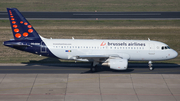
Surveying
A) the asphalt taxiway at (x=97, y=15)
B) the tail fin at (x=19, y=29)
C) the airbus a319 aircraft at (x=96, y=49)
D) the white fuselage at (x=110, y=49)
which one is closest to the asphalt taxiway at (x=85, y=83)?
the airbus a319 aircraft at (x=96, y=49)

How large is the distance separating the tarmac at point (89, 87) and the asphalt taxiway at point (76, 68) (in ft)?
5.86

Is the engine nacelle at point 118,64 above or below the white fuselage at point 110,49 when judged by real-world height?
below

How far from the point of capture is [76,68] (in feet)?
110

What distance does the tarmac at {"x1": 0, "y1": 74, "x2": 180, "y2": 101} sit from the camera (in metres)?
23.9

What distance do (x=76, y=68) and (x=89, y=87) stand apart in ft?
24.6

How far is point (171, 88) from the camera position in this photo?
26.4 m

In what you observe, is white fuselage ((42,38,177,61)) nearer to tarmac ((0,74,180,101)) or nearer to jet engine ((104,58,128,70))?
jet engine ((104,58,128,70))

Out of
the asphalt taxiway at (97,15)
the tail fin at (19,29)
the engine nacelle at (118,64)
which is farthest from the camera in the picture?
the asphalt taxiway at (97,15)

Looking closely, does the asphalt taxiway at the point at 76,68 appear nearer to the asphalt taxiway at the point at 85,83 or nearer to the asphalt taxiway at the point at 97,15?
the asphalt taxiway at the point at 85,83

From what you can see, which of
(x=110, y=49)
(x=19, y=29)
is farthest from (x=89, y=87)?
(x=19, y=29)

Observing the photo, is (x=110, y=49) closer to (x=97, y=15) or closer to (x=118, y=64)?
(x=118, y=64)

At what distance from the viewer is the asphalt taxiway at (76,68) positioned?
105 ft
